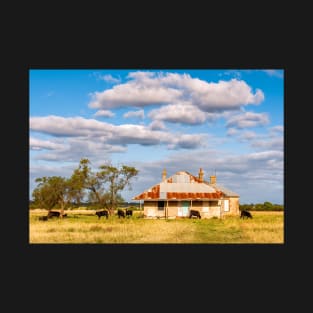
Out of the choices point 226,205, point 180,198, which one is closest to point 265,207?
point 226,205

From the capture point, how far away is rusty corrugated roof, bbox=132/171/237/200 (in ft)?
147

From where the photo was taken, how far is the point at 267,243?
22250mm

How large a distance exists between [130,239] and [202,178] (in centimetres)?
2742

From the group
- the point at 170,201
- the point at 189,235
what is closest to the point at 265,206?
the point at 170,201

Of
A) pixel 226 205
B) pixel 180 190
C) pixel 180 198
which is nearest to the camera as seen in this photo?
pixel 180 198

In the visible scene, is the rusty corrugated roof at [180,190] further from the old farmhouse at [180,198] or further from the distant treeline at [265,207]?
the distant treeline at [265,207]

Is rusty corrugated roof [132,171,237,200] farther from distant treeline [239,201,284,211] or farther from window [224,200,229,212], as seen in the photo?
distant treeline [239,201,284,211]

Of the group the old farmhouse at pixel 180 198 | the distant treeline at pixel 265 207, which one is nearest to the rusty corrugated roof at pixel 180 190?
the old farmhouse at pixel 180 198

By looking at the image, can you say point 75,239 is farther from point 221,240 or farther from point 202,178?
point 202,178

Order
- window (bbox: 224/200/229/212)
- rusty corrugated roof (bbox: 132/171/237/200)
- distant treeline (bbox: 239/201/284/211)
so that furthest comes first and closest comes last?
distant treeline (bbox: 239/201/284/211) → window (bbox: 224/200/229/212) → rusty corrugated roof (bbox: 132/171/237/200)

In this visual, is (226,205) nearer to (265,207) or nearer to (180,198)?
(180,198)

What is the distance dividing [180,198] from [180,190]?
1.47 metres

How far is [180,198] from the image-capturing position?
44500mm

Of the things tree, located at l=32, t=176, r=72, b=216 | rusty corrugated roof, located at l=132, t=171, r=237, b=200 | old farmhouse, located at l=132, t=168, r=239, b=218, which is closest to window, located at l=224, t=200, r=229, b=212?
old farmhouse, located at l=132, t=168, r=239, b=218
